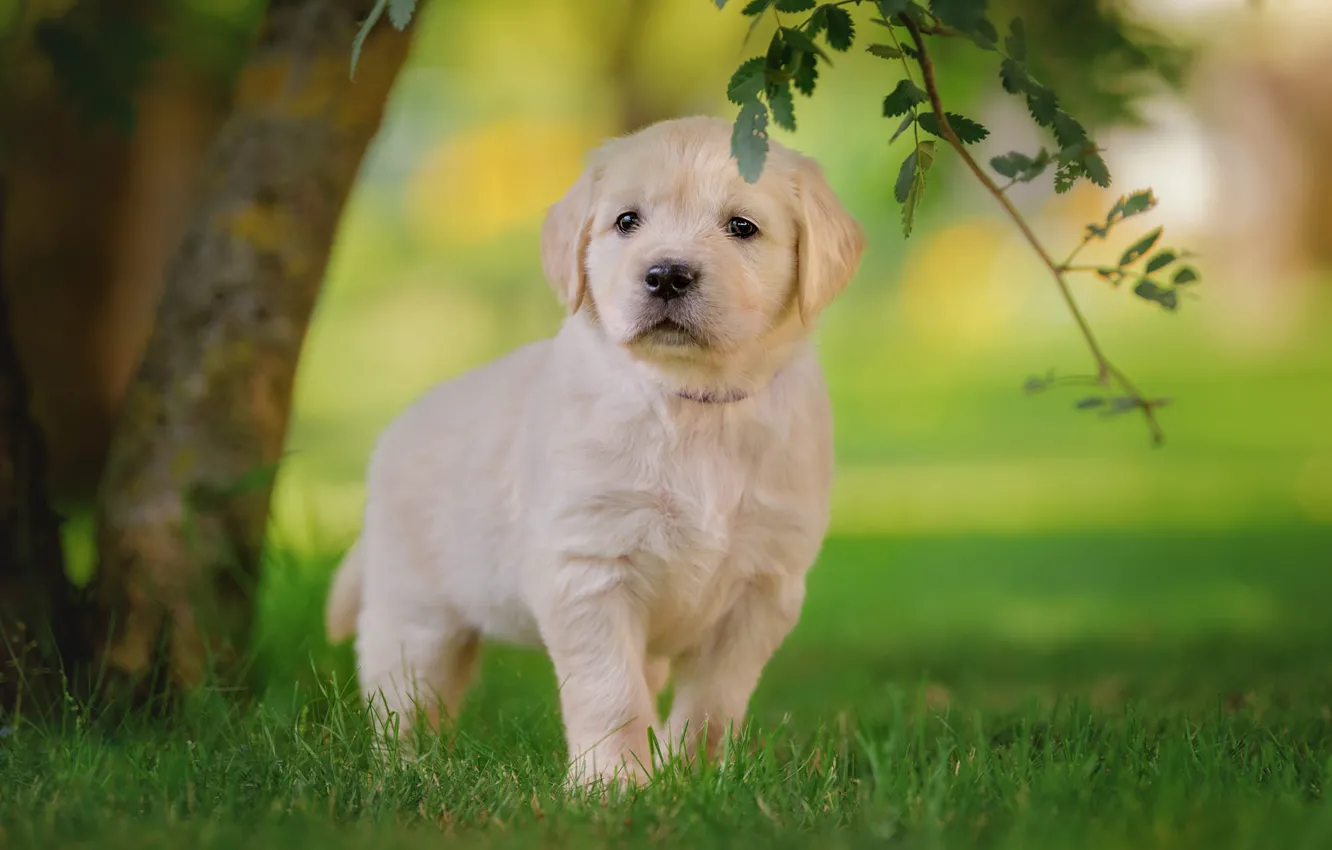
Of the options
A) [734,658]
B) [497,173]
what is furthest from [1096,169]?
[497,173]

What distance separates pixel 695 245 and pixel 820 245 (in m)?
0.32

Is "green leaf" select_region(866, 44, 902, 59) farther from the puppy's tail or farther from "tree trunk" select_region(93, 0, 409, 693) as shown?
the puppy's tail

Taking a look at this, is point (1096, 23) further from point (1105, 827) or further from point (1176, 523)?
point (1176, 523)

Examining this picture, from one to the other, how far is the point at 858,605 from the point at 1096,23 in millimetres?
3747

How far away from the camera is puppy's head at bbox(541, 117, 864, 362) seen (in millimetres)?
2982

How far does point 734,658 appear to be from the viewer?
3.37 meters

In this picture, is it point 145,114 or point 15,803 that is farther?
point 145,114

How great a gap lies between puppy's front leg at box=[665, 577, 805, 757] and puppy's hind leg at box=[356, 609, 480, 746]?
2.28 ft

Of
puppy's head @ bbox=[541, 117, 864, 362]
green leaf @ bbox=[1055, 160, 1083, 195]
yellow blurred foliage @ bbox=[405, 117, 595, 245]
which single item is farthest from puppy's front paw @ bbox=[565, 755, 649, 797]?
yellow blurred foliage @ bbox=[405, 117, 595, 245]

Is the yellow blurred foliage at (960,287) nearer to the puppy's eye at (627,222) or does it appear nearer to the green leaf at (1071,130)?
the puppy's eye at (627,222)

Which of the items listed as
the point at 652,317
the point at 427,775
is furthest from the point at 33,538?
the point at 652,317

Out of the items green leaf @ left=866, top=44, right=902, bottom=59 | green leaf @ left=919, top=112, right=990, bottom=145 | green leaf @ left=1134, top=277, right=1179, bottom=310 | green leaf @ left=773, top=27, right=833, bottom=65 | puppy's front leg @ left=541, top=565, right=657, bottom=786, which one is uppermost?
green leaf @ left=866, top=44, right=902, bottom=59

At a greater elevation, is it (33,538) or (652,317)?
(652,317)

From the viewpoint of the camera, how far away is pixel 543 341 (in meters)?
3.74
